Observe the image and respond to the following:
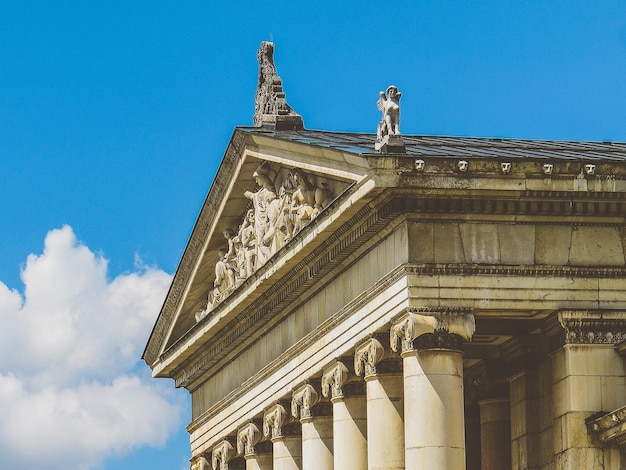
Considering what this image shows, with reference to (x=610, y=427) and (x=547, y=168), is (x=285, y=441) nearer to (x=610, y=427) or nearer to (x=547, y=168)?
(x=610, y=427)

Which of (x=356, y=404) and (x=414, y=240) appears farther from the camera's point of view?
(x=356, y=404)

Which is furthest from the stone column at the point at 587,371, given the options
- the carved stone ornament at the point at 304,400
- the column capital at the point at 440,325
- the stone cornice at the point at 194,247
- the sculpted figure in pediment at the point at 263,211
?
the stone cornice at the point at 194,247

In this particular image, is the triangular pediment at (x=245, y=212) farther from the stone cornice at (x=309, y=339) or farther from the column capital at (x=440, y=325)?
the column capital at (x=440, y=325)

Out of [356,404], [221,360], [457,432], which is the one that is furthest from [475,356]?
[221,360]

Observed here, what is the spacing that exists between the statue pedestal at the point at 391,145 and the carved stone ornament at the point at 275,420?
14981mm

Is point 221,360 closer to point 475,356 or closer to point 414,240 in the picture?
point 475,356

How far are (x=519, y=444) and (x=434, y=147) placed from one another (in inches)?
348

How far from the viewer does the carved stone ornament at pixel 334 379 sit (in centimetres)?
6488

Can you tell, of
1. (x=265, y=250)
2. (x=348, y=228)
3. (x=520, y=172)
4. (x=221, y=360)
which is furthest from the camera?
(x=221, y=360)

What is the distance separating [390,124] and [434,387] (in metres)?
7.15

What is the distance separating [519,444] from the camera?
207ft

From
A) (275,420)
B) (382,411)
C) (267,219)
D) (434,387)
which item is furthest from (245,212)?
(434,387)

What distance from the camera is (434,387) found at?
58.8 m

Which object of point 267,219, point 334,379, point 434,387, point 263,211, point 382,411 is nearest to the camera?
point 434,387
